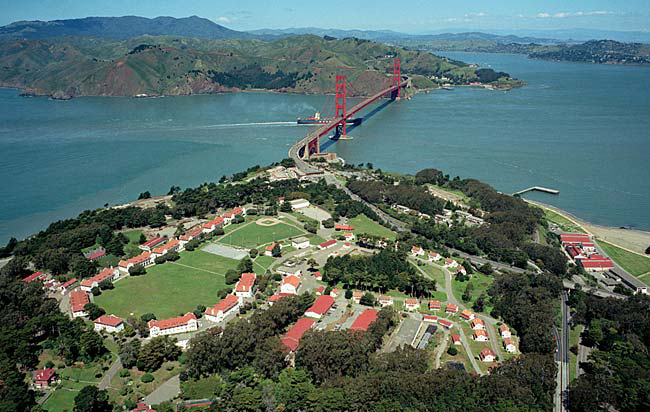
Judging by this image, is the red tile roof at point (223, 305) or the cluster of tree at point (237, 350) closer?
the cluster of tree at point (237, 350)

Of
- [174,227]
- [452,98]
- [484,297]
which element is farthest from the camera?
[452,98]

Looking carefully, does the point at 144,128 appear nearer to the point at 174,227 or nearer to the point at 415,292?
the point at 174,227

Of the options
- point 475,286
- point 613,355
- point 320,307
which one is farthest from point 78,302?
point 613,355

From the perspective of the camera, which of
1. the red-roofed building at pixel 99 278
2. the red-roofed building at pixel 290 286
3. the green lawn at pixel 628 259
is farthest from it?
the green lawn at pixel 628 259

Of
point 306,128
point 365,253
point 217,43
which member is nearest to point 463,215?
point 365,253

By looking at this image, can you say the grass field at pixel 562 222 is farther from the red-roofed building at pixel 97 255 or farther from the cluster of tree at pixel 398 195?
the red-roofed building at pixel 97 255

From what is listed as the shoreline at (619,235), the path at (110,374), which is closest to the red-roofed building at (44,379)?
the path at (110,374)
